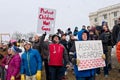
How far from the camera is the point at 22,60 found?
9.96m

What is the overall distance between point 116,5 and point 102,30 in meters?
86.3

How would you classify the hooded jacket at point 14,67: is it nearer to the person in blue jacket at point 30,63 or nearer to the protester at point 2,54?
the person in blue jacket at point 30,63

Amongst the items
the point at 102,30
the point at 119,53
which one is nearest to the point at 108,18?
the point at 102,30

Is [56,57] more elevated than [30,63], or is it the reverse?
[56,57]

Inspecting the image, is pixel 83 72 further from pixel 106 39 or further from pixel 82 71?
pixel 106 39

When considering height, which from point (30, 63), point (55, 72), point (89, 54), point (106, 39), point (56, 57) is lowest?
point (55, 72)

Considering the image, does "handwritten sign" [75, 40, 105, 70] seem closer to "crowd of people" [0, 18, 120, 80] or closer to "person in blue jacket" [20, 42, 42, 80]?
"crowd of people" [0, 18, 120, 80]

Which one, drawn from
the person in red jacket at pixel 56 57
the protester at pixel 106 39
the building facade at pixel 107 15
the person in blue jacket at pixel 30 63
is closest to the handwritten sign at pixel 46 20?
the person in red jacket at pixel 56 57

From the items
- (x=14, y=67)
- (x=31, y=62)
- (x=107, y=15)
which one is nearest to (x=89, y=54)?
(x=31, y=62)

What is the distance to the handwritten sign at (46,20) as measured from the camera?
39.0 feet

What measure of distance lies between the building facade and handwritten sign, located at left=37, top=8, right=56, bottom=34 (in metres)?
Result: 81.8

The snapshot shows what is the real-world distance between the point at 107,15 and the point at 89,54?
93172 millimetres

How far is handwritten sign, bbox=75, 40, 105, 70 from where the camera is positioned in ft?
28.9

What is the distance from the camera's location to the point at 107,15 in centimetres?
10106
